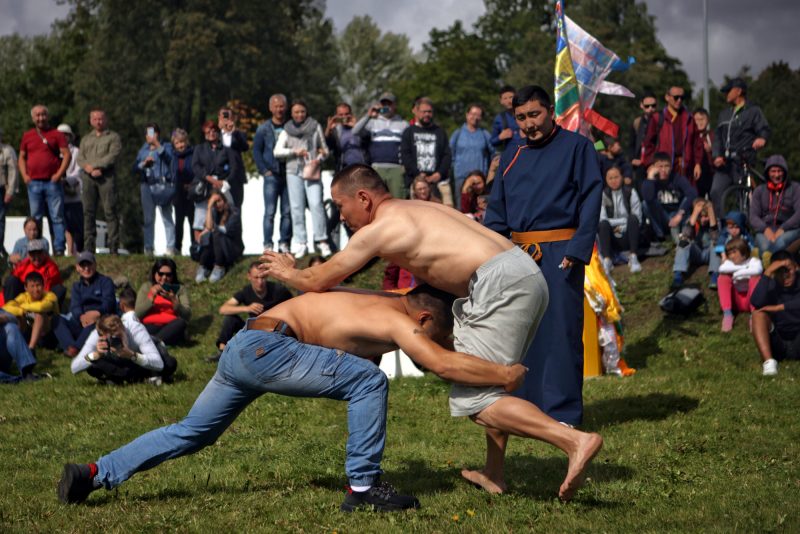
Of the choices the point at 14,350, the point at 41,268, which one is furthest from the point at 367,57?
the point at 14,350

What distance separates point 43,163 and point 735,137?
9.87 metres

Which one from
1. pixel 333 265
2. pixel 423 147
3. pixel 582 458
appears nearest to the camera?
pixel 582 458

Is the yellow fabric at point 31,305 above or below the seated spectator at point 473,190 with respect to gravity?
below

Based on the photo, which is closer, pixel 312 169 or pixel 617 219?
pixel 312 169

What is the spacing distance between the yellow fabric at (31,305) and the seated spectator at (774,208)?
8.81 m

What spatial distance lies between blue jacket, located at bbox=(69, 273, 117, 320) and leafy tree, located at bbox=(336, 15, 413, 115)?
53973 mm

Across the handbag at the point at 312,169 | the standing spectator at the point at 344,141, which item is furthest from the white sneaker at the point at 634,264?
the handbag at the point at 312,169

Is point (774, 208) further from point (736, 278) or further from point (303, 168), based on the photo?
point (303, 168)

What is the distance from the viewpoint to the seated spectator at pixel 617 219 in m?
15.1

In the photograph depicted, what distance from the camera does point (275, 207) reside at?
1555 cm

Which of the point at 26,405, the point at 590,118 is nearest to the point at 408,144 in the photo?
the point at 590,118

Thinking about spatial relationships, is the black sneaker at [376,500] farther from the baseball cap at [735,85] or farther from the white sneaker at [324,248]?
the baseball cap at [735,85]

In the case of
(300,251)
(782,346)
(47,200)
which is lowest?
(782,346)

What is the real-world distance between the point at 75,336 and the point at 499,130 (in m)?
6.46
